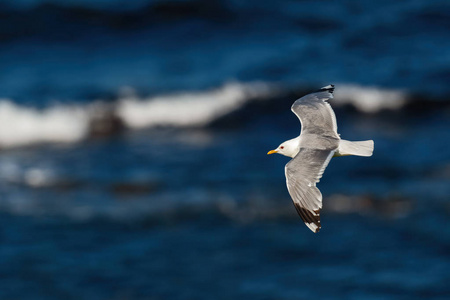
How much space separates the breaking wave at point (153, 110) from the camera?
1738 cm

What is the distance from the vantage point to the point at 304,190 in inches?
277

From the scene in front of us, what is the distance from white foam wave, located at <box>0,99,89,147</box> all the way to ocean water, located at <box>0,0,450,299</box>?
1.6 inches

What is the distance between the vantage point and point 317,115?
321 inches

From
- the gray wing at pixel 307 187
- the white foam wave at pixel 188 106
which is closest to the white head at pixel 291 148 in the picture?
the gray wing at pixel 307 187

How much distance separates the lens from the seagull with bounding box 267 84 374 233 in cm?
702

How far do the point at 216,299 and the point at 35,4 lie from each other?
11681 mm

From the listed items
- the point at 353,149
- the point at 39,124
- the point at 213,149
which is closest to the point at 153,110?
the point at 39,124

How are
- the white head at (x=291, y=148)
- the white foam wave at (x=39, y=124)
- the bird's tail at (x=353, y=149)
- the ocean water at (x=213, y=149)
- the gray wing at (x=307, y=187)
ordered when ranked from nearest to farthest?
the gray wing at (x=307, y=187)
the bird's tail at (x=353, y=149)
the white head at (x=291, y=148)
the ocean water at (x=213, y=149)
the white foam wave at (x=39, y=124)

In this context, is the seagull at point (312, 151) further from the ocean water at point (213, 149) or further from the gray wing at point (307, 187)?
the ocean water at point (213, 149)

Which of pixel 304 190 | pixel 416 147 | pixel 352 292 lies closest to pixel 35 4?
pixel 416 147

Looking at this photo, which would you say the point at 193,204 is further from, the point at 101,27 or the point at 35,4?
the point at 35,4

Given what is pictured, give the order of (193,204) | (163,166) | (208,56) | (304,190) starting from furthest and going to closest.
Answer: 1. (208,56)
2. (163,166)
3. (193,204)
4. (304,190)

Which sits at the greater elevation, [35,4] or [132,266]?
[35,4]

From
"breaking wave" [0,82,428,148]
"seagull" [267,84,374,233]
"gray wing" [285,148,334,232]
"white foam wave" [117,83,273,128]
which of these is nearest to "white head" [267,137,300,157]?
"seagull" [267,84,374,233]
